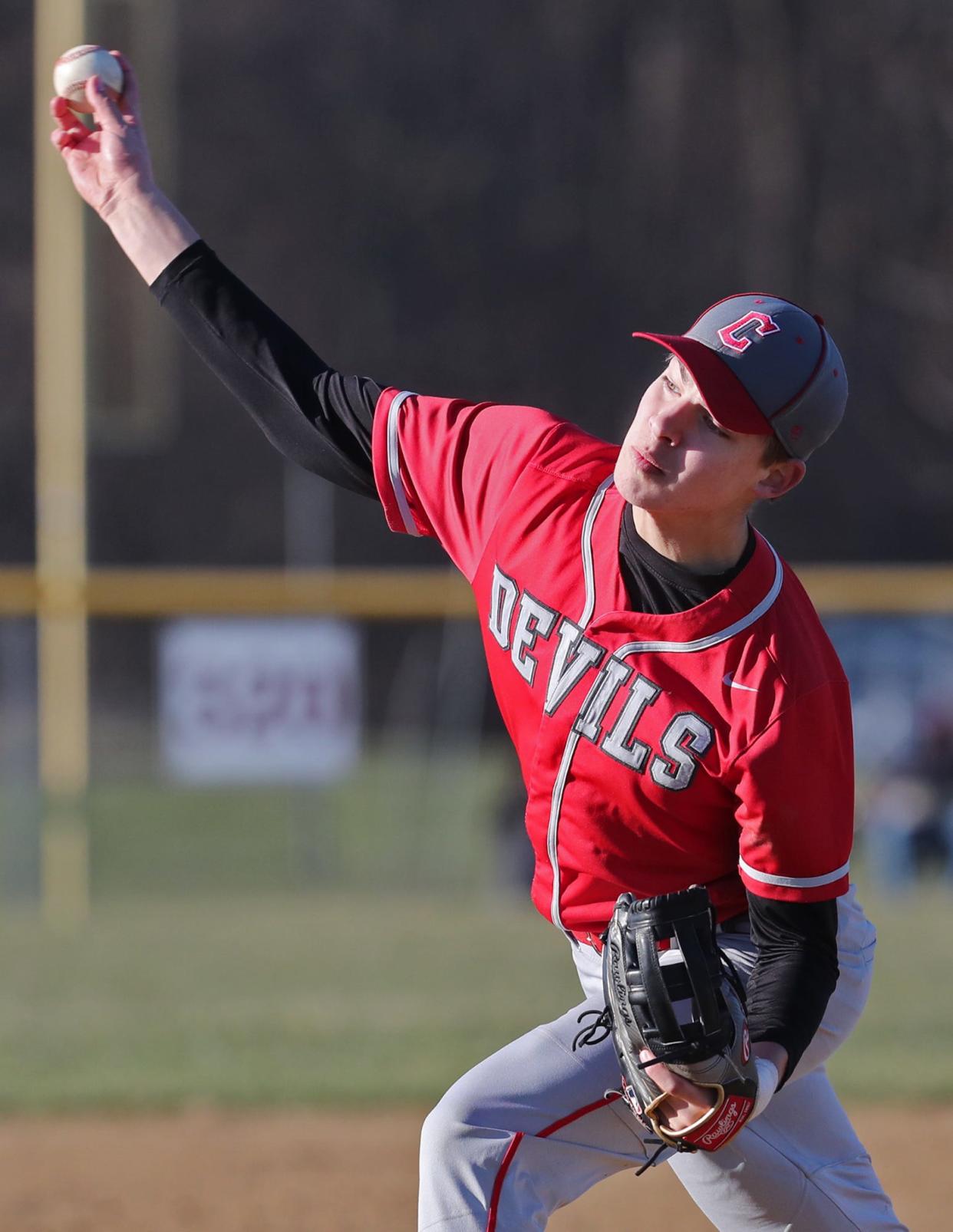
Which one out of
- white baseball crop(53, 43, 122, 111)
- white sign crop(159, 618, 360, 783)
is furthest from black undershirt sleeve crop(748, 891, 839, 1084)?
white sign crop(159, 618, 360, 783)

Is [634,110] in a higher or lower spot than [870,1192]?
higher

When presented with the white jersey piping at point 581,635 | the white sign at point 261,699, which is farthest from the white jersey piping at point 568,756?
the white sign at point 261,699

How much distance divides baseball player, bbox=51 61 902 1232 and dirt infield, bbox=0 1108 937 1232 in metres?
1.76

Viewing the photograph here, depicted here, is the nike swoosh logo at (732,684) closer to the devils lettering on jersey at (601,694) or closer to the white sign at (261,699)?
the devils lettering on jersey at (601,694)

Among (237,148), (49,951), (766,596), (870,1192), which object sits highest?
(237,148)

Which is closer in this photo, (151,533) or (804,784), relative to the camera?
(804,784)

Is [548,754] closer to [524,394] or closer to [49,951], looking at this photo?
[49,951]

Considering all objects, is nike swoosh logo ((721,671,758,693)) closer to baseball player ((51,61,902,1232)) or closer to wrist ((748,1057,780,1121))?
baseball player ((51,61,902,1232))

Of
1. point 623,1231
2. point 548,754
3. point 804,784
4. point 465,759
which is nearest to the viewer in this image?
point 804,784

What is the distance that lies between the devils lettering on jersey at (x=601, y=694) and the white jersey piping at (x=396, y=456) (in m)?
0.31

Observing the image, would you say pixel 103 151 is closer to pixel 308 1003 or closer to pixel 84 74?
pixel 84 74

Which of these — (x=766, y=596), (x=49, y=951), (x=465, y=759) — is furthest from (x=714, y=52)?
(x=766, y=596)

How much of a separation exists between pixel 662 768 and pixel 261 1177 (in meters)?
2.47

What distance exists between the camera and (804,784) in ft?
7.27
